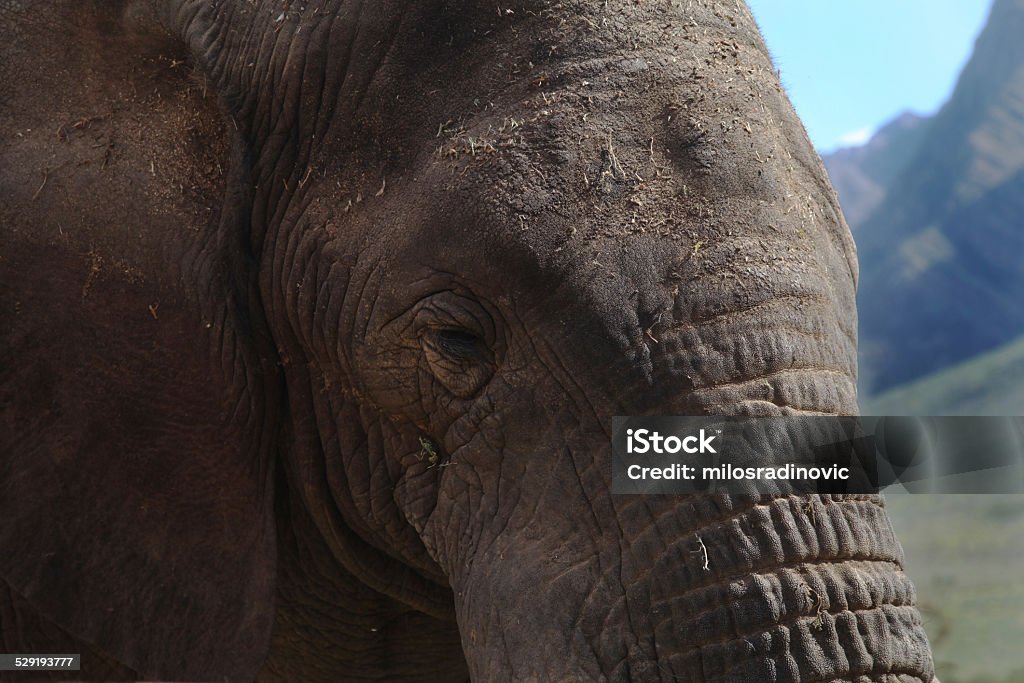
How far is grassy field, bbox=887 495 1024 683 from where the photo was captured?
24.2 metres

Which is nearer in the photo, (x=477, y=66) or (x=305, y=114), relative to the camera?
(x=477, y=66)

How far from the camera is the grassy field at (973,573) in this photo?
79.6 ft

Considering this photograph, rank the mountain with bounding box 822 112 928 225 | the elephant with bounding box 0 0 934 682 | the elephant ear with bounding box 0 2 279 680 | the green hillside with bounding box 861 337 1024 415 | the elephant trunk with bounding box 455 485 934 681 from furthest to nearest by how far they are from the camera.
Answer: the mountain with bounding box 822 112 928 225 < the green hillside with bounding box 861 337 1024 415 < the elephant ear with bounding box 0 2 279 680 < the elephant with bounding box 0 0 934 682 < the elephant trunk with bounding box 455 485 934 681

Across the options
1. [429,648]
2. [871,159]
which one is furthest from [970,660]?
[871,159]

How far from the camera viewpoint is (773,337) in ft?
9.21

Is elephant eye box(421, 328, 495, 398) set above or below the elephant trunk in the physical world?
above

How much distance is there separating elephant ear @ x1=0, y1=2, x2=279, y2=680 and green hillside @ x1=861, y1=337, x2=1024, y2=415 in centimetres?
4429

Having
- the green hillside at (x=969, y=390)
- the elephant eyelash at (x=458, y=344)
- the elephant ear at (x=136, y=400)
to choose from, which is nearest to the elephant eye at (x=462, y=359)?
the elephant eyelash at (x=458, y=344)

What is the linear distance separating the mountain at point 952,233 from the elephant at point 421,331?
53.0m

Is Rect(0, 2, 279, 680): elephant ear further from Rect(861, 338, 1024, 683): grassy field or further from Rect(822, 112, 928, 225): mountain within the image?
Rect(822, 112, 928, 225): mountain

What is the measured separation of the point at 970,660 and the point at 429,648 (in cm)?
2193

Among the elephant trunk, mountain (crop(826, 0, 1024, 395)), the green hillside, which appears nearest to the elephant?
the elephant trunk

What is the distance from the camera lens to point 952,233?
67.3 m

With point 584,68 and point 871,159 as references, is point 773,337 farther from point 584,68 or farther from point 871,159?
point 871,159
